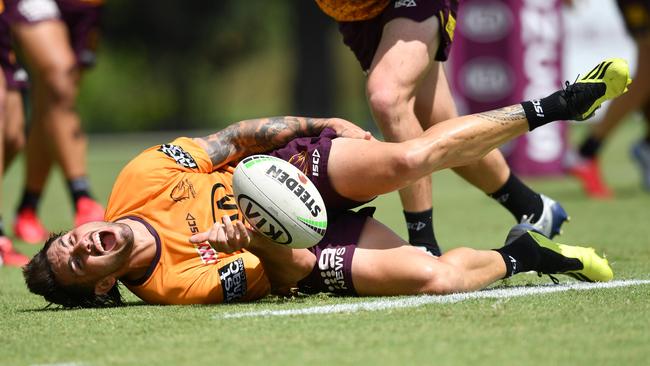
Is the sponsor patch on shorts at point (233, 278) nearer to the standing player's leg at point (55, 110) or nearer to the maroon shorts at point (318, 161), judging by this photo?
the maroon shorts at point (318, 161)

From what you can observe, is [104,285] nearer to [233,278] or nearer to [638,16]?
[233,278]

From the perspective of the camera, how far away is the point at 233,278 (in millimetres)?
4789

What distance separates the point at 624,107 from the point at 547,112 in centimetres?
497

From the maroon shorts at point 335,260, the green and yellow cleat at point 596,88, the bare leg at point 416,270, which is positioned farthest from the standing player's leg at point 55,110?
the green and yellow cleat at point 596,88

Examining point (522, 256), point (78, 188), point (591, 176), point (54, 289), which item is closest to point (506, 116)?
point (522, 256)

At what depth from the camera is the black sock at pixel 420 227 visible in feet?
18.6

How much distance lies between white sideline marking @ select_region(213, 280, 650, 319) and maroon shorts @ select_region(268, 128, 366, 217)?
590mm

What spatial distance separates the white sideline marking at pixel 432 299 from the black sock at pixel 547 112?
688 mm

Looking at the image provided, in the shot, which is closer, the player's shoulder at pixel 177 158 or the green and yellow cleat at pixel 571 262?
the green and yellow cleat at pixel 571 262

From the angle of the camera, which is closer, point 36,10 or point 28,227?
point 36,10

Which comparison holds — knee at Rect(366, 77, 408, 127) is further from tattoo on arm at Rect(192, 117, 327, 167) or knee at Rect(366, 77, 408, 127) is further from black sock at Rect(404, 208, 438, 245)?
black sock at Rect(404, 208, 438, 245)

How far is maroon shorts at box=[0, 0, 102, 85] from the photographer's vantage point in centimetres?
784

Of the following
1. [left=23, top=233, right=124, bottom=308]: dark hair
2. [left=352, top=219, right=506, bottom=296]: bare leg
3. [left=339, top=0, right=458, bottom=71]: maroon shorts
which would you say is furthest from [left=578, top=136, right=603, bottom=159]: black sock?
[left=23, top=233, right=124, bottom=308]: dark hair

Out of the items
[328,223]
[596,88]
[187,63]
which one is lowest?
[187,63]
